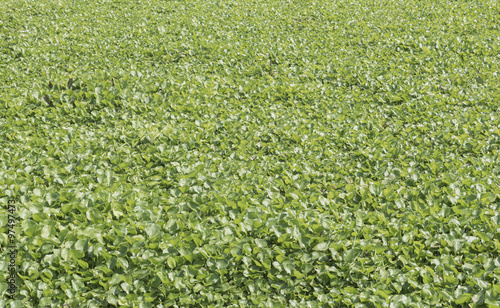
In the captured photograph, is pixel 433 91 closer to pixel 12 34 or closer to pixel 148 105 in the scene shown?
pixel 148 105

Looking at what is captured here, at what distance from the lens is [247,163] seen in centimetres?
488

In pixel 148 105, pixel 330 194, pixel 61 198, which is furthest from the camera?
pixel 148 105

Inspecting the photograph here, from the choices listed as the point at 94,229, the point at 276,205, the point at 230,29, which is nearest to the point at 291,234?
the point at 276,205

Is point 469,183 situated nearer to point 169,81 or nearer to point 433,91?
point 433,91

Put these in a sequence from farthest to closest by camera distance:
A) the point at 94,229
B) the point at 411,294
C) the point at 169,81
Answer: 1. the point at 169,81
2. the point at 94,229
3. the point at 411,294

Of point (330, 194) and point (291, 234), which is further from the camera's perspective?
point (330, 194)

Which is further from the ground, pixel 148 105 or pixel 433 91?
pixel 433 91

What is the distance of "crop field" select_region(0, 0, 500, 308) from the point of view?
3264 mm

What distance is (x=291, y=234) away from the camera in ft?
11.7

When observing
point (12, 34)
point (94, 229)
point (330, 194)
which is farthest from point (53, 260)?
point (12, 34)

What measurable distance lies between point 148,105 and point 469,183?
4290 mm

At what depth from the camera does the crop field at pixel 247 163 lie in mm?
3264

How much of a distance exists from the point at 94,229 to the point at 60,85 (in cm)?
367

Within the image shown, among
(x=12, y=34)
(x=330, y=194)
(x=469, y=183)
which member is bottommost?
(x=12, y=34)
